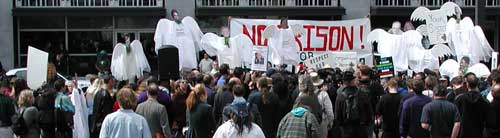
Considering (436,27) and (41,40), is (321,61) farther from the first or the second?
(41,40)

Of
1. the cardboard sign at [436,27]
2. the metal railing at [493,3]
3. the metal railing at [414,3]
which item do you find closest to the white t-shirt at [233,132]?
the cardboard sign at [436,27]

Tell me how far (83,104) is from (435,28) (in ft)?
28.1

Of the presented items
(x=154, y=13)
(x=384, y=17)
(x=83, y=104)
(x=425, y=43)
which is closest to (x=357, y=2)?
(x=384, y=17)

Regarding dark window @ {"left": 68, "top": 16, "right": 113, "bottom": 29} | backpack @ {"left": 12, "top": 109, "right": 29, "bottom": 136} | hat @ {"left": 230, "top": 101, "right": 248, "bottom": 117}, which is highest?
dark window @ {"left": 68, "top": 16, "right": 113, "bottom": 29}

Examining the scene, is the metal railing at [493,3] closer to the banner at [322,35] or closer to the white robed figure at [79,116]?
the banner at [322,35]

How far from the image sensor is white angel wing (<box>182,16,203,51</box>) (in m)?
17.0

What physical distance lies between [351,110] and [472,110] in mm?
1715

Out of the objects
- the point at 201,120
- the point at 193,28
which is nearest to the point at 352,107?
the point at 201,120

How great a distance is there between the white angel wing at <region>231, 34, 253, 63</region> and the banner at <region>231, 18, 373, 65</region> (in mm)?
691

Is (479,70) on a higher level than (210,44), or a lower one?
lower

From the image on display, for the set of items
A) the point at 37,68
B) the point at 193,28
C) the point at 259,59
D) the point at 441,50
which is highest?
the point at 193,28

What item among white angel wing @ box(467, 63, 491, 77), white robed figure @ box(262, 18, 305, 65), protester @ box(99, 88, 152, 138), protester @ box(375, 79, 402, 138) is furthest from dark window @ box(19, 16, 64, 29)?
protester @ box(99, 88, 152, 138)

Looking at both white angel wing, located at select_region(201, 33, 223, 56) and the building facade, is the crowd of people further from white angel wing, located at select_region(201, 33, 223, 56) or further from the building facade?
the building facade

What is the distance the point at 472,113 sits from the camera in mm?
10156
